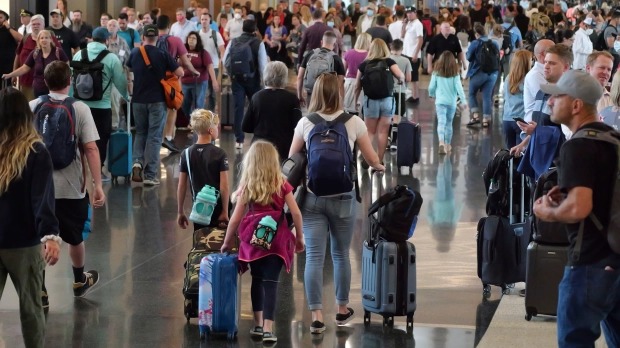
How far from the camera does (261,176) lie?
8.00 metres

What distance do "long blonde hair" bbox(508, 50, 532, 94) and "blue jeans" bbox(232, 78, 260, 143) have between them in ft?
20.1

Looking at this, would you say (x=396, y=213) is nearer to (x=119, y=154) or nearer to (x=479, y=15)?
(x=119, y=154)

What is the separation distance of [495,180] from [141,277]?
3052 mm

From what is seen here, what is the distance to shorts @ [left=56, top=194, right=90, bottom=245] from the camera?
908 centimetres

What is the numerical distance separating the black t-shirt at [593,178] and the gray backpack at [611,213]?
2cm

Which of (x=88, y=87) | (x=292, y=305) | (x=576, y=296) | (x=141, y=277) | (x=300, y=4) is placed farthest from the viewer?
(x=300, y=4)

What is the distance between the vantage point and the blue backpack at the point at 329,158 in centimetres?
840

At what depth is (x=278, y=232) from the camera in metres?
8.05

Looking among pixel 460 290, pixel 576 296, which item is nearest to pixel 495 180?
pixel 460 290

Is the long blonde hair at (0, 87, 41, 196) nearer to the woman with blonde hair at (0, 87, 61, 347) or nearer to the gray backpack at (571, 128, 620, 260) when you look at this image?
the woman with blonde hair at (0, 87, 61, 347)

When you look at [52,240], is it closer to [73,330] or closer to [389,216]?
[73,330]

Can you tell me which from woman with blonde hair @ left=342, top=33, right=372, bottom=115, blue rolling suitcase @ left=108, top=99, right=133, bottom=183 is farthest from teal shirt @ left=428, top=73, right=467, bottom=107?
blue rolling suitcase @ left=108, top=99, right=133, bottom=183

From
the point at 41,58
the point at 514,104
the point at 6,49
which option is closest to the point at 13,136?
the point at 514,104

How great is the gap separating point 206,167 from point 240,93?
9014mm
